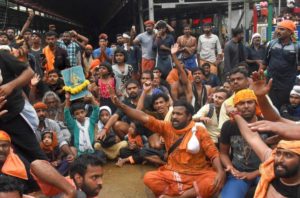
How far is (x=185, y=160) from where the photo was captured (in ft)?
16.7

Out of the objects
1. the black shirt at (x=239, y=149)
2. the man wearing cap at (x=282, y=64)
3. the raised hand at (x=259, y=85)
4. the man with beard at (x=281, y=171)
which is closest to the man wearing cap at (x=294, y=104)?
the man wearing cap at (x=282, y=64)

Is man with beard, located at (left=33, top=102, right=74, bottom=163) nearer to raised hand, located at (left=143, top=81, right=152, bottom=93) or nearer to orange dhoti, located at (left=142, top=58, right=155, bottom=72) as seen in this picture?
raised hand, located at (left=143, top=81, right=152, bottom=93)

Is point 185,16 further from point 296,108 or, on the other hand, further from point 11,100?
point 11,100

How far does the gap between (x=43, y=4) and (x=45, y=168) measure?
1749 centimetres

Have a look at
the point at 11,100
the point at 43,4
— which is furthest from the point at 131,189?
the point at 43,4

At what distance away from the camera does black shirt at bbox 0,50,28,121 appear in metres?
3.56

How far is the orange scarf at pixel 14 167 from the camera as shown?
343 centimetres

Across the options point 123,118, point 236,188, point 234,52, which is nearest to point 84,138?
point 123,118

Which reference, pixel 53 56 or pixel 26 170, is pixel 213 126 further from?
pixel 53 56

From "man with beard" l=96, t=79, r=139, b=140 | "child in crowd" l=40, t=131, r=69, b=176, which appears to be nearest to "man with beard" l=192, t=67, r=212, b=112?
"man with beard" l=96, t=79, r=139, b=140

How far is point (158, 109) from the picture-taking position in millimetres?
6203

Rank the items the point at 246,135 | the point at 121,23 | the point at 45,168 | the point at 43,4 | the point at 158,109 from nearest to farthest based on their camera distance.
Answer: the point at 45,168 < the point at 246,135 < the point at 158,109 < the point at 43,4 < the point at 121,23

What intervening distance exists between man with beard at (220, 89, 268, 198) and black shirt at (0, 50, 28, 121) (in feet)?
6.99

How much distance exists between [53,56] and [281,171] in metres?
5.69
